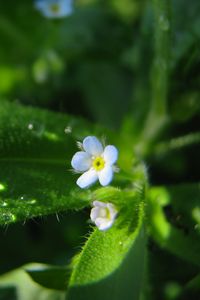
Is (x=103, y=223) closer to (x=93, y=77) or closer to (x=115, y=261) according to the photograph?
(x=115, y=261)

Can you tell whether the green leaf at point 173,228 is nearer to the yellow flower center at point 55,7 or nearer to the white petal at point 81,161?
the white petal at point 81,161

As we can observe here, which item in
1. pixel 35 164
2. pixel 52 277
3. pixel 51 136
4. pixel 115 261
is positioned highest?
pixel 51 136

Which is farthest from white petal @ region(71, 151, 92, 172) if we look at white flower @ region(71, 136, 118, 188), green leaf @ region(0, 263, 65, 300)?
green leaf @ region(0, 263, 65, 300)

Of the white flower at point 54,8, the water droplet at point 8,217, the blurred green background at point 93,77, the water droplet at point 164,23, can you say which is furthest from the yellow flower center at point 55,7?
the water droplet at point 8,217

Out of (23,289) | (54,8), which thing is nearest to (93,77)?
(54,8)

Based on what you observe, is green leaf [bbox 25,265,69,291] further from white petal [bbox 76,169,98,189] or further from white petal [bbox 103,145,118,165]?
white petal [bbox 103,145,118,165]

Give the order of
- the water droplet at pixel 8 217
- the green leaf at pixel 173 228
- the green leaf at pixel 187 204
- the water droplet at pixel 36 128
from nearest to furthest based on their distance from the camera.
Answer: the water droplet at pixel 8 217 < the green leaf at pixel 173 228 < the green leaf at pixel 187 204 < the water droplet at pixel 36 128

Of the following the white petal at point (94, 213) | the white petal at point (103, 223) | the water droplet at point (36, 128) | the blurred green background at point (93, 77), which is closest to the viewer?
the white petal at point (103, 223)
